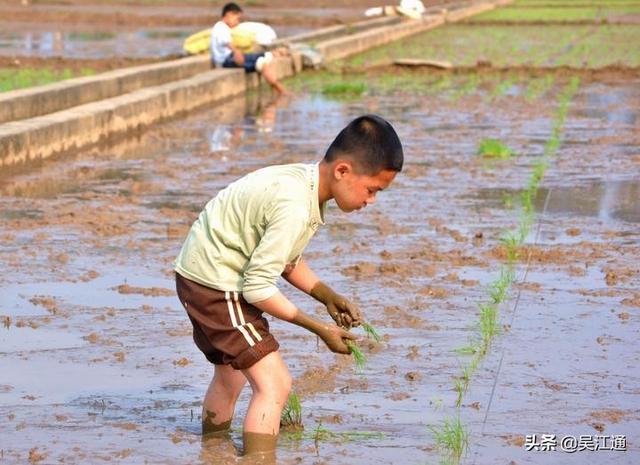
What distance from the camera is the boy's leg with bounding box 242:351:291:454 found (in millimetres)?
3939

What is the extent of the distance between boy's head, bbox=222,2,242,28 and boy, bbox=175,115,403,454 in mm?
12822

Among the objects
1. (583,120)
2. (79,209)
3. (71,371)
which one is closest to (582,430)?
(71,371)

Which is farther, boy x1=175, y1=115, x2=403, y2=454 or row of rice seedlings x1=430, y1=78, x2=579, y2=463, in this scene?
row of rice seedlings x1=430, y1=78, x2=579, y2=463

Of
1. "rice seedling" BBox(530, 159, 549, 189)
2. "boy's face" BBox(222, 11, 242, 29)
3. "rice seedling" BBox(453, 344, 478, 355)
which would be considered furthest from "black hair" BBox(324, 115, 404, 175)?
"boy's face" BBox(222, 11, 242, 29)

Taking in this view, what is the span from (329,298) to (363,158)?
0.48m

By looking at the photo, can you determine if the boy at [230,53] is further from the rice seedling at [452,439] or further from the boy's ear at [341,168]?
the boy's ear at [341,168]

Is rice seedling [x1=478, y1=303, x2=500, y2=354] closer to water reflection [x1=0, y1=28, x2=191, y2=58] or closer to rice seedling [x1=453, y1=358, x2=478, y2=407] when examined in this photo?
rice seedling [x1=453, y1=358, x2=478, y2=407]

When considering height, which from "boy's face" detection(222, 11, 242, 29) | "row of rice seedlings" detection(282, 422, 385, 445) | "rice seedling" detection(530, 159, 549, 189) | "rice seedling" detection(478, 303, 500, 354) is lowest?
"rice seedling" detection(530, 159, 549, 189)

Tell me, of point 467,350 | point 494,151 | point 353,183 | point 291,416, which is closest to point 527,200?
point 494,151

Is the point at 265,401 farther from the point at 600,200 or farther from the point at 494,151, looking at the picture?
the point at 494,151

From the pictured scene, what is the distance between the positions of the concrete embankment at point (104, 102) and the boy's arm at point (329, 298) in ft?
17.5

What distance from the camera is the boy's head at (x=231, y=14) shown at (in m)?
16.6

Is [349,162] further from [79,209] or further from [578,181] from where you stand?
[578,181]

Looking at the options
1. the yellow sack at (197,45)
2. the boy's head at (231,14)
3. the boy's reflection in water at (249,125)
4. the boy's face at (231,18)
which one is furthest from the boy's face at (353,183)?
the yellow sack at (197,45)
